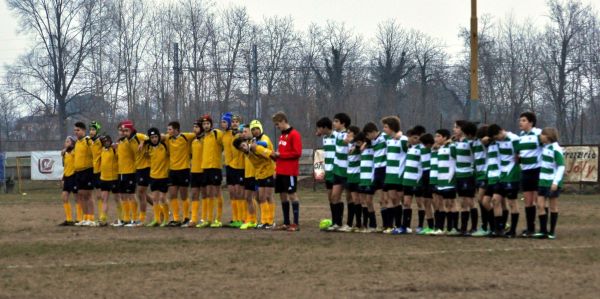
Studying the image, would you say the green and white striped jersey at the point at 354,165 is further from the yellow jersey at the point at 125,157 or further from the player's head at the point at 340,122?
the yellow jersey at the point at 125,157

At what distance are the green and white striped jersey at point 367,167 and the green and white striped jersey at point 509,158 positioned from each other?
227 centimetres

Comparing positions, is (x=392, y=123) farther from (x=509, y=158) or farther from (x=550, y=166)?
(x=550, y=166)

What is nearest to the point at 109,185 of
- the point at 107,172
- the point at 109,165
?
the point at 107,172

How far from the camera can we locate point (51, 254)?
14.0 metres

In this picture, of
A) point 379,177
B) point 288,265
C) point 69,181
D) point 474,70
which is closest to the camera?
point 288,265

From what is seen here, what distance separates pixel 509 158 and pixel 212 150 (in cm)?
566

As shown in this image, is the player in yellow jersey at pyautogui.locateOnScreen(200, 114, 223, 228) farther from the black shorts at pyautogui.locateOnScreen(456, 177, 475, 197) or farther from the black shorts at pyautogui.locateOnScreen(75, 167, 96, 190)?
the black shorts at pyautogui.locateOnScreen(456, 177, 475, 197)

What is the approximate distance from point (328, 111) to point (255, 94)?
4440 millimetres

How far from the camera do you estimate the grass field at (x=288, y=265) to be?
10242 mm

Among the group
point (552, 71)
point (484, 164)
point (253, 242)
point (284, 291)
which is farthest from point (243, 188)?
point (552, 71)

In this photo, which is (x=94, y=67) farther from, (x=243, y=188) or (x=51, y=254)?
(x=51, y=254)

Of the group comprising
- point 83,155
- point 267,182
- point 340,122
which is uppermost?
point 340,122

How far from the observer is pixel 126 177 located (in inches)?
764

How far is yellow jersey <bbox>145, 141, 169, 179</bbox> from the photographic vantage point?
19000mm
